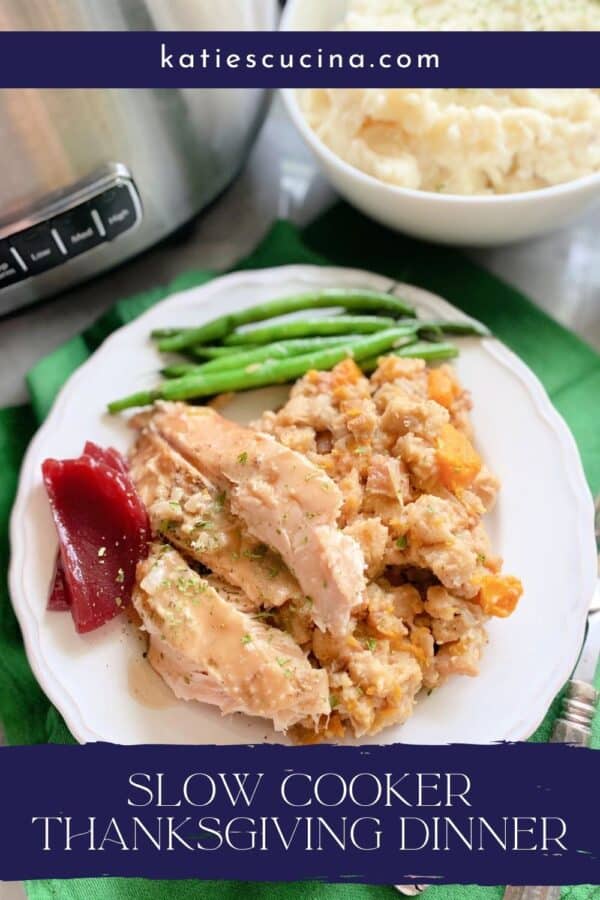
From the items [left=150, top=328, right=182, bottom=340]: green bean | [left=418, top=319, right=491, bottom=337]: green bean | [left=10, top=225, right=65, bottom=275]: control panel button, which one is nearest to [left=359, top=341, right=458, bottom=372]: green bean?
[left=418, top=319, right=491, bottom=337]: green bean

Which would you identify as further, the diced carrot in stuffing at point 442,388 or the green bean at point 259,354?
the green bean at point 259,354

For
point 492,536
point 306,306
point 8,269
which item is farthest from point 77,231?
point 492,536

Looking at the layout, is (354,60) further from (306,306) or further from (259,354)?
(259,354)

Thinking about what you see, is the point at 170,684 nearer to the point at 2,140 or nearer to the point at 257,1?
the point at 2,140

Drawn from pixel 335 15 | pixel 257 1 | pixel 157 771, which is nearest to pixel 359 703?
pixel 157 771

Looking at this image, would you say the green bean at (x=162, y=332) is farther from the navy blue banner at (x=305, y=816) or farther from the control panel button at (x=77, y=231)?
the navy blue banner at (x=305, y=816)

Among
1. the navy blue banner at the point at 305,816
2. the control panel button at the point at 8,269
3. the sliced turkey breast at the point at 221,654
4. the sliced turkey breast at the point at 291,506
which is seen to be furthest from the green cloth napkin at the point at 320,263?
the sliced turkey breast at the point at 291,506

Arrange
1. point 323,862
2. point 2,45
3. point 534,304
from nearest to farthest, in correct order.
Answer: point 2,45
point 323,862
point 534,304
